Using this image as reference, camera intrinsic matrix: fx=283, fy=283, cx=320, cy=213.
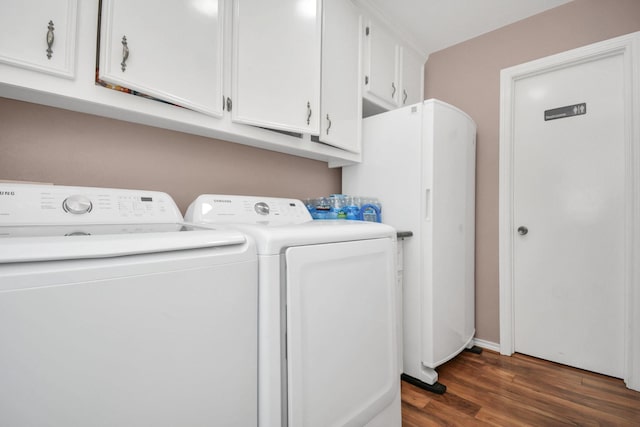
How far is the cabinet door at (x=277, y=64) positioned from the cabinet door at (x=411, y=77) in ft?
3.43

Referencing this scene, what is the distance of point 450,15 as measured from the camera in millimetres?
2205

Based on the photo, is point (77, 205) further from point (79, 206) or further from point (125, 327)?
point (125, 327)

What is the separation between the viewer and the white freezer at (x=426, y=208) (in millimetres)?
1821

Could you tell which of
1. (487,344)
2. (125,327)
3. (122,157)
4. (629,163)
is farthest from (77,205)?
(629,163)

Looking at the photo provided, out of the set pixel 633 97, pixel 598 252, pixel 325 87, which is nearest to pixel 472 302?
pixel 598 252

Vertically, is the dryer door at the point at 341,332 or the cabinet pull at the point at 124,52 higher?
the cabinet pull at the point at 124,52

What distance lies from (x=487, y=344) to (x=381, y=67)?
239 cm

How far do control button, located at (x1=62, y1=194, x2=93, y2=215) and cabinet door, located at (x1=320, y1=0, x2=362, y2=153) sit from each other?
1.20 metres

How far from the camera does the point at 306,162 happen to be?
2.16m

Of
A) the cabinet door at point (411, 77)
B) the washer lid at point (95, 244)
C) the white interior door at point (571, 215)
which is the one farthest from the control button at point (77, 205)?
the white interior door at point (571, 215)

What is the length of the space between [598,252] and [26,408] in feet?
9.32

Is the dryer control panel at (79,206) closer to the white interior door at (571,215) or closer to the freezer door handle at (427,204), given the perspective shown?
the freezer door handle at (427,204)

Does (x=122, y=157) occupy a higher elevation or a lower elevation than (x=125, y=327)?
higher

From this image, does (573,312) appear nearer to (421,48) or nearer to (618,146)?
(618,146)
